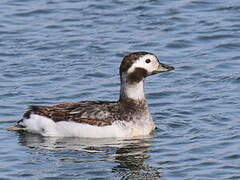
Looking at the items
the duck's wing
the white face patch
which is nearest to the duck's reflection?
the duck's wing

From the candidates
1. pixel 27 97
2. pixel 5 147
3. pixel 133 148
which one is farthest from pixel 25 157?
pixel 27 97

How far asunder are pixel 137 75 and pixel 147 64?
0.29 metres

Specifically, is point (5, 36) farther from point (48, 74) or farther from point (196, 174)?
point (196, 174)

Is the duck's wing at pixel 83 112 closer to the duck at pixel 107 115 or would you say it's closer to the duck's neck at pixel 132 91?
the duck at pixel 107 115

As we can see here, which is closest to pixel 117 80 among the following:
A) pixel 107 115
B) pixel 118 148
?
pixel 107 115

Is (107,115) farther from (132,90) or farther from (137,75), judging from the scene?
(137,75)

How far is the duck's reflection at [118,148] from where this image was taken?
1923 cm

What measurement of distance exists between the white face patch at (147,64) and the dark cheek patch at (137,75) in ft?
0.20

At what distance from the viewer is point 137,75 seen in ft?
72.6

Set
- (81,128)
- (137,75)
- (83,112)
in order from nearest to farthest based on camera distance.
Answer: (81,128) < (83,112) < (137,75)

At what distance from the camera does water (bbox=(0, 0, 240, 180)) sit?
771 inches

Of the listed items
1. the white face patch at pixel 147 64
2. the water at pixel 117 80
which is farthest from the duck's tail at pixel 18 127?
the white face patch at pixel 147 64

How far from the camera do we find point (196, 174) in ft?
61.4

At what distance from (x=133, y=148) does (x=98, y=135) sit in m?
0.93
